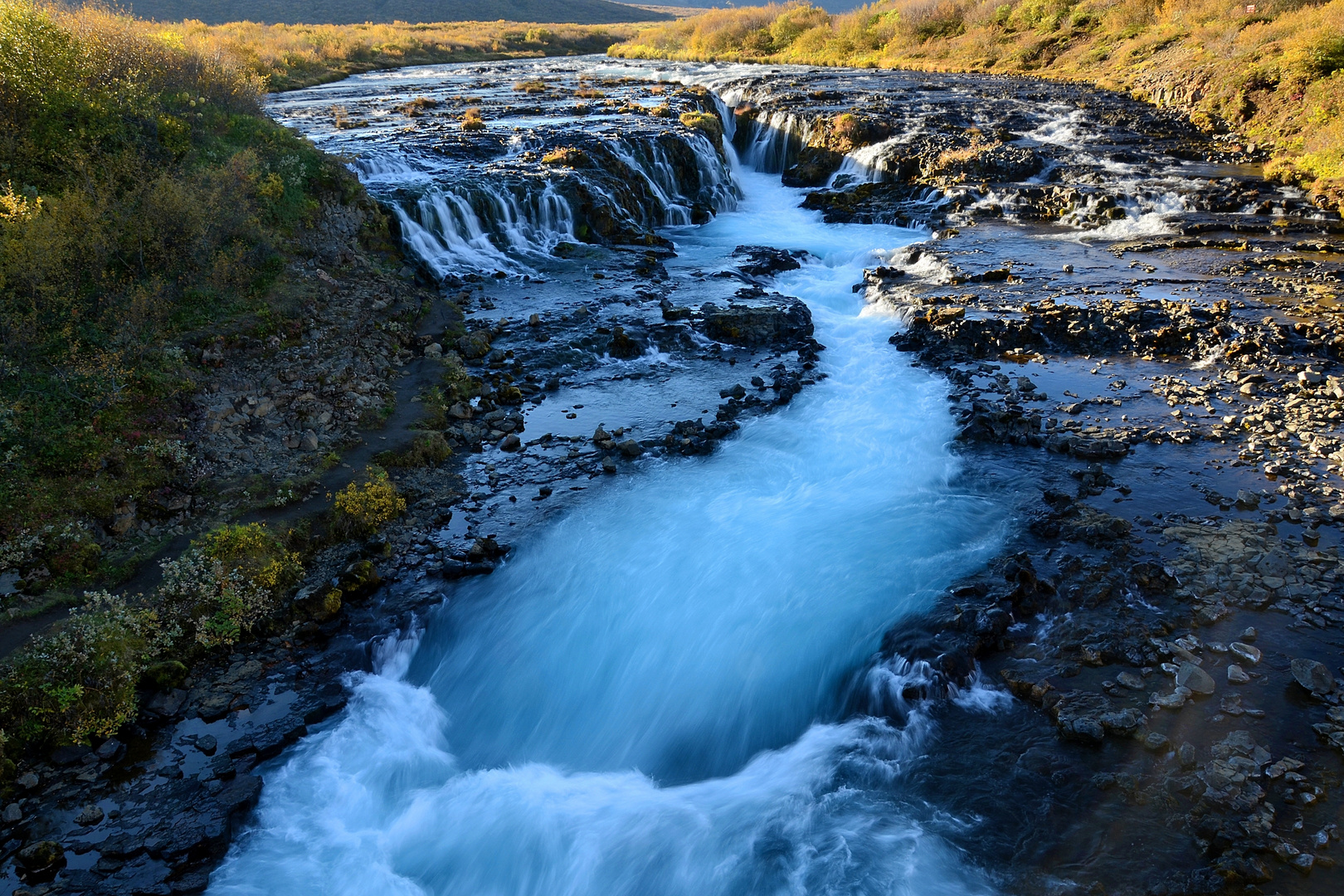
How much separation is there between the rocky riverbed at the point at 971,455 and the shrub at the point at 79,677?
290 mm

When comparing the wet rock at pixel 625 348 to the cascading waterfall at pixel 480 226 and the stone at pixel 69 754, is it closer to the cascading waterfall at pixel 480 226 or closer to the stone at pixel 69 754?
the cascading waterfall at pixel 480 226

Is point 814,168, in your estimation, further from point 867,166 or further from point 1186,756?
point 1186,756

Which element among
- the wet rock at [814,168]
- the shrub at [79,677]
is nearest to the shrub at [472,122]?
the wet rock at [814,168]

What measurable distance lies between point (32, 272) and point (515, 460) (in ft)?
25.2

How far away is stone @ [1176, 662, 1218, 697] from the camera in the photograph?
7949mm

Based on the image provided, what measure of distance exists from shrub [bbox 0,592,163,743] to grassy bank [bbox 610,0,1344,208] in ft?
101

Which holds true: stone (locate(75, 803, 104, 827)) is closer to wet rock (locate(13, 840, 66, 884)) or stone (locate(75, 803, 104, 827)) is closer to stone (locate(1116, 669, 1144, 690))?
wet rock (locate(13, 840, 66, 884))

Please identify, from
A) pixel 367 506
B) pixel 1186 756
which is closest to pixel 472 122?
pixel 367 506

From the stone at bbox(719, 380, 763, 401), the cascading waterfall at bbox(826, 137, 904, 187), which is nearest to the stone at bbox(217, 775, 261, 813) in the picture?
the stone at bbox(719, 380, 763, 401)

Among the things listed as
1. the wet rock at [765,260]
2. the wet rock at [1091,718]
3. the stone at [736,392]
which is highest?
the wet rock at [765,260]

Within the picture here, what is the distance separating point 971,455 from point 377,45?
226 feet

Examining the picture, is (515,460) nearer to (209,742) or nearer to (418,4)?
(209,742)

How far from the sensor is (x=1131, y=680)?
820 cm

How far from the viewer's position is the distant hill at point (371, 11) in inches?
3612
